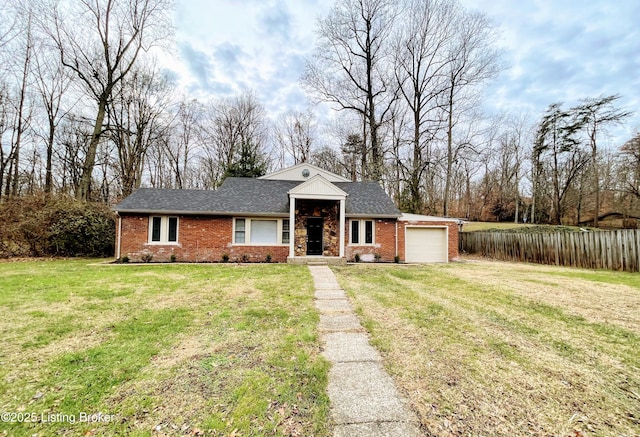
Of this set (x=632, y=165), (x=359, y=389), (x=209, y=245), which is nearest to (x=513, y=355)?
(x=359, y=389)

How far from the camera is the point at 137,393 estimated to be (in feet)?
8.88

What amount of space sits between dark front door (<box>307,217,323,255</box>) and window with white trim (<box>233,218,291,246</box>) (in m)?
1.16

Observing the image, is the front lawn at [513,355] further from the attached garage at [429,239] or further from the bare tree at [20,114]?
the bare tree at [20,114]

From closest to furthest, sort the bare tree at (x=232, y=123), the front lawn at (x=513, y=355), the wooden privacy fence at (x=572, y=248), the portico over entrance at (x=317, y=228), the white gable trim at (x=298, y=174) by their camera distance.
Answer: the front lawn at (x=513, y=355) < the wooden privacy fence at (x=572, y=248) < the portico over entrance at (x=317, y=228) < the white gable trim at (x=298, y=174) < the bare tree at (x=232, y=123)

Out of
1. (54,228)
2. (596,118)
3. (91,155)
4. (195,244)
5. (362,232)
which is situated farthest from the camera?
A: (596,118)

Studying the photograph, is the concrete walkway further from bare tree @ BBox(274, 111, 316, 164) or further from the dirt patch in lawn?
bare tree @ BBox(274, 111, 316, 164)

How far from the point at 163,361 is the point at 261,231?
1003 cm

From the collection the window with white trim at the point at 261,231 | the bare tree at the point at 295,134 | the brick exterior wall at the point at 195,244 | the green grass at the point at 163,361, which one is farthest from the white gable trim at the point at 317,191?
the bare tree at the point at 295,134

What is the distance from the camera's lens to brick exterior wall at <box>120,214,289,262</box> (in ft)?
40.2

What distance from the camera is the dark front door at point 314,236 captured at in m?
13.8

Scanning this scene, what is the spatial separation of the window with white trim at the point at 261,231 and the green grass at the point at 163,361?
6.47 meters

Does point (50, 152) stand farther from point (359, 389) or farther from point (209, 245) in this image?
point (359, 389)

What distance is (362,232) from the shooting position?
13.6 metres

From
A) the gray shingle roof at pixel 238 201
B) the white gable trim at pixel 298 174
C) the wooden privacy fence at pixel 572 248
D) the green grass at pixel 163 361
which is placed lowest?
the green grass at pixel 163 361
